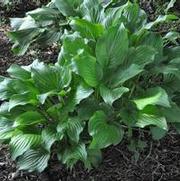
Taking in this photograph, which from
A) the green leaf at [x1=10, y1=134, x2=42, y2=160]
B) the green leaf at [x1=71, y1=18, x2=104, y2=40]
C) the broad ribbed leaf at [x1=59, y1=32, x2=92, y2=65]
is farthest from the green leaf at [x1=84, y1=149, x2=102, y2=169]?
the green leaf at [x1=71, y1=18, x2=104, y2=40]

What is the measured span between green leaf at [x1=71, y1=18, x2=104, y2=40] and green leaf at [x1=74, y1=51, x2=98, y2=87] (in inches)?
11.5

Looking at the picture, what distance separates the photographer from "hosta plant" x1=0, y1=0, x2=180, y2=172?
101 inches

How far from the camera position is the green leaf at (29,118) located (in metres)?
2.65

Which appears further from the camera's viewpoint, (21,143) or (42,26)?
(42,26)

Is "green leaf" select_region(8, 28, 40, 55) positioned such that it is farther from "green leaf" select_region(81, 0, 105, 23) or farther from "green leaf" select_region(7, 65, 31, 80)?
"green leaf" select_region(7, 65, 31, 80)

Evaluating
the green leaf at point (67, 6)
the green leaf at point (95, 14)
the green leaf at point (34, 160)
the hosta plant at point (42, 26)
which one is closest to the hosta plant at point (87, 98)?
the green leaf at point (34, 160)

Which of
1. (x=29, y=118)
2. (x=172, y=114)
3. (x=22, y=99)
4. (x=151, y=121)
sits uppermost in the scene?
(x=22, y=99)

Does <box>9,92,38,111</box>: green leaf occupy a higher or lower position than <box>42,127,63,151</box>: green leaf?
higher

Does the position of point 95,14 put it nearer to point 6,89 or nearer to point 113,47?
point 113,47

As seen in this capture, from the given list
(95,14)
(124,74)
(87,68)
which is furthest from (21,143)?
(95,14)

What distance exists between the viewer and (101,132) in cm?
250

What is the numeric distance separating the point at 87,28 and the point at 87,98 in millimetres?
460

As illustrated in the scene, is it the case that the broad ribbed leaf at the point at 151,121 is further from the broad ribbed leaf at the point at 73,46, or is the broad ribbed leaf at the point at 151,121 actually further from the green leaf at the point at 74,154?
the broad ribbed leaf at the point at 73,46

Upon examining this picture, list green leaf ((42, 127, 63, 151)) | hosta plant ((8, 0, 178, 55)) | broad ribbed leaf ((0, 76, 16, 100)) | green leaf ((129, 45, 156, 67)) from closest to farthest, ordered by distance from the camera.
Answer: green leaf ((42, 127, 63, 151)) → green leaf ((129, 45, 156, 67)) → broad ribbed leaf ((0, 76, 16, 100)) → hosta plant ((8, 0, 178, 55))
